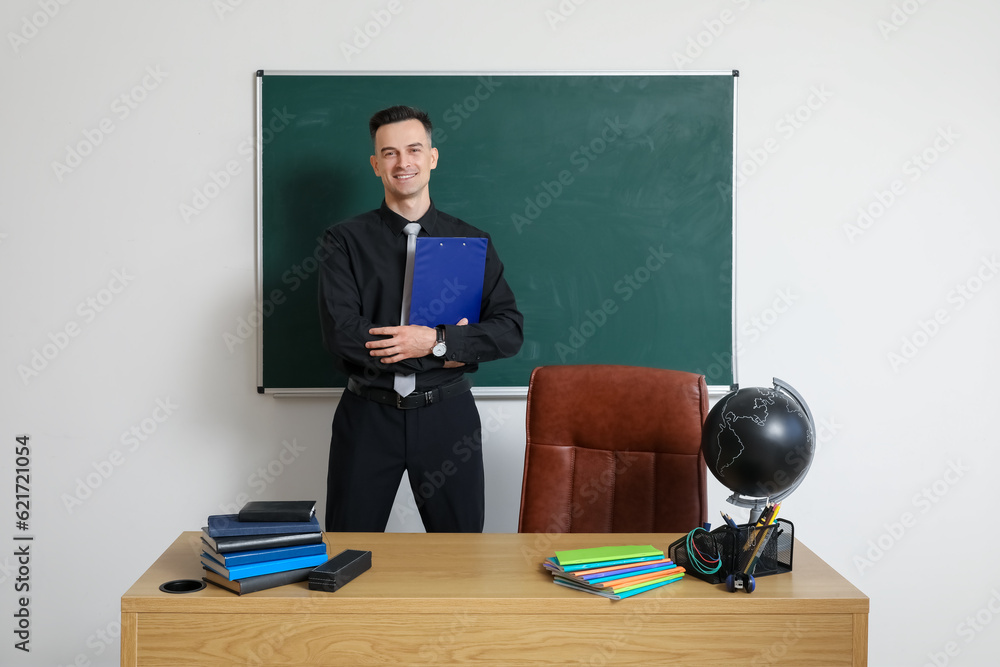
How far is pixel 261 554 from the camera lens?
4.78 feet

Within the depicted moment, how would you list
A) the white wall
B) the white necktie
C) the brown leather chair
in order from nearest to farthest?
1. the brown leather chair
2. the white necktie
3. the white wall

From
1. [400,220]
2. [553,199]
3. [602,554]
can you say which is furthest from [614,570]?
[553,199]

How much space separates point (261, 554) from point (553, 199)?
1.89 meters

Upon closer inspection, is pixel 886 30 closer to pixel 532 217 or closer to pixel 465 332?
pixel 532 217

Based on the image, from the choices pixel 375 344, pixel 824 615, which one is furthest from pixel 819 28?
pixel 824 615

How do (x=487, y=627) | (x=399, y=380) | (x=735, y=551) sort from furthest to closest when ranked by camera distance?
(x=399, y=380)
(x=735, y=551)
(x=487, y=627)

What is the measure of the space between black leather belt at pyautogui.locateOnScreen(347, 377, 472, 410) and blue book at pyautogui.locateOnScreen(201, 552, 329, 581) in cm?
91

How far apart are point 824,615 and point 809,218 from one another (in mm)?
1913

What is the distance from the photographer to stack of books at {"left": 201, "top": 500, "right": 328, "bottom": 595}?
1.43 m

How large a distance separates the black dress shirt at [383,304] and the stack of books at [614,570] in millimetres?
936

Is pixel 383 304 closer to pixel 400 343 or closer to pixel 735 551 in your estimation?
pixel 400 343

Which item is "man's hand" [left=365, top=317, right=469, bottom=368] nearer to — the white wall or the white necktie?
the white necktie

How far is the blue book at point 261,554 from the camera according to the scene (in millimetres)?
1431

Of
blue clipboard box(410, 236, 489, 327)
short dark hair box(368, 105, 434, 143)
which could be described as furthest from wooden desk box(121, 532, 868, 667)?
short dark hair box(368, 105, 434, 143)
